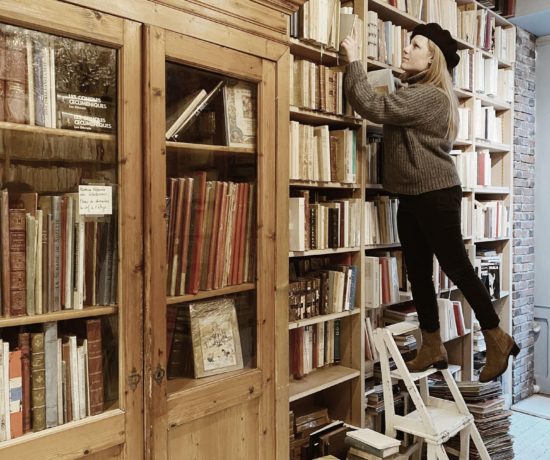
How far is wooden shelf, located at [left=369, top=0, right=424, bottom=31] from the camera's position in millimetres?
2644

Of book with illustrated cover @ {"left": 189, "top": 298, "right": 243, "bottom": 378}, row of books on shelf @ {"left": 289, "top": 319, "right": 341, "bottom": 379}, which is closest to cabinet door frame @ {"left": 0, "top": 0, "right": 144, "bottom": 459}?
book with illustrated cover @ {"left": 189, "top": 298, "right": 243, "bottom": 378}

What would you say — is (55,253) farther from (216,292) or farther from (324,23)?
(324,23)

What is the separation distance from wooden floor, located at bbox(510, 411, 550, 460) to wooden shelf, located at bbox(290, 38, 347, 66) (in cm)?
263

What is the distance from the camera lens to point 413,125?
7.18 ft

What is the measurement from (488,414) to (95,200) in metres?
2.57

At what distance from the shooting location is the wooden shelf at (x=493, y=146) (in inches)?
141

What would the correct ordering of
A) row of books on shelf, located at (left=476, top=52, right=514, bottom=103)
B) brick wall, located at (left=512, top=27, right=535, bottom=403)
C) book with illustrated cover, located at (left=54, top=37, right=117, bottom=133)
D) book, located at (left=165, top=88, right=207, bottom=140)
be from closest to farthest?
1. book with illustrated cover, located at (left=54, top=37, right=117, bottom=133)
2. book, located at (left=165, top=88, right=207, bottom=140)
3. row of books on shelf, located at (left=476, top=52, right=514, bottom=103)
4. brick wall, located at (left=512, top=27, right=535, bottom=403)

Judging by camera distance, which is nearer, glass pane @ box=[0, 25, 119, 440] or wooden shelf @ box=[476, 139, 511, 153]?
glass pane @ box=[0, 25, 119, 440]

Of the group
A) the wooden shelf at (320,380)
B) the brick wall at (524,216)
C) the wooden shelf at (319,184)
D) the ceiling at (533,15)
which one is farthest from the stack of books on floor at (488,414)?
the ceiling at (533,15)

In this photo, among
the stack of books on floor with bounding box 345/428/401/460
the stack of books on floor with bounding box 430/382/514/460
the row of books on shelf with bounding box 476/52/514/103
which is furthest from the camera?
the row of books on shelf with bounding box 476/52/514/103

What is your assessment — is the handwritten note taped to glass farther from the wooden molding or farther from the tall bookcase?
the tall bookcase

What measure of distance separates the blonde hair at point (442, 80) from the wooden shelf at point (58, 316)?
5.47 ft

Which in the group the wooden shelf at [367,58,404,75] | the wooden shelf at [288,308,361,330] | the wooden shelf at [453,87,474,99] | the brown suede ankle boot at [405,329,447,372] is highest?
the wooden shelf at [453,87,474,99]

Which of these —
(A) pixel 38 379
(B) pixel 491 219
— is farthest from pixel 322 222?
(B) pixel 491 219
